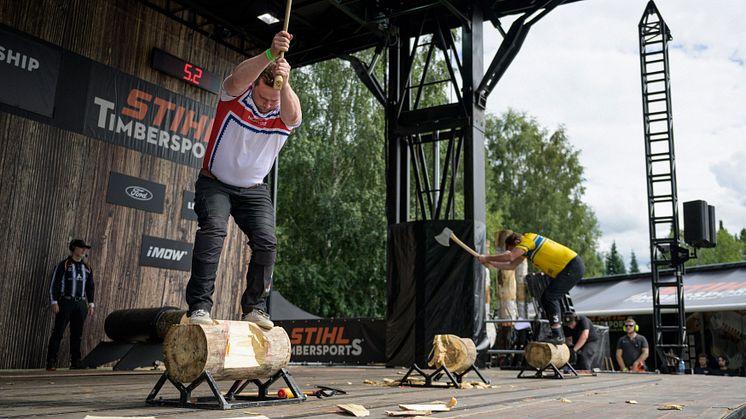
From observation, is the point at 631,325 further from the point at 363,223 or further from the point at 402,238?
the point at 363,223

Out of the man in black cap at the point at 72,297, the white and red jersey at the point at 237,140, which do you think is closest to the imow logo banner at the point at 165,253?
the man in black cap at the point at 72,297

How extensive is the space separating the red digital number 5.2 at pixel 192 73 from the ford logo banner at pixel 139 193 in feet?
5.69

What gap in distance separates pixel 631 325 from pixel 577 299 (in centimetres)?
644

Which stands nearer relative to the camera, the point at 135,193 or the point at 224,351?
the point at 224,351

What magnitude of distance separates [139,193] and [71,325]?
1.82 m

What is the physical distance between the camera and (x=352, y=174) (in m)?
19.8

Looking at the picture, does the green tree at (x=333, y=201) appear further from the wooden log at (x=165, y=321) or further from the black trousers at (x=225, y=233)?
the black trousers at (x=225, y=233)

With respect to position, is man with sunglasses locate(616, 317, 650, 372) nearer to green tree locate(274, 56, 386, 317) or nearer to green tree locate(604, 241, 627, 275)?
green tree locate(274, 56, 386, 317)

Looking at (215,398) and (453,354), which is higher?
(453,354)

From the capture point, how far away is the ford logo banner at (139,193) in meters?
7.81

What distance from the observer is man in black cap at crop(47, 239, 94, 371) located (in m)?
6.74

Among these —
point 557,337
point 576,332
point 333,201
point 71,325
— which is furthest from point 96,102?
point 333,201

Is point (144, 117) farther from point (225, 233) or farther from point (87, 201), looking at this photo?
point (225, 233)

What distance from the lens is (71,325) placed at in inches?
271
